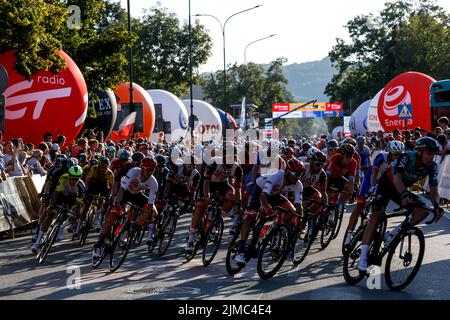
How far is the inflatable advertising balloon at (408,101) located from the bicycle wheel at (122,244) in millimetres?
24582

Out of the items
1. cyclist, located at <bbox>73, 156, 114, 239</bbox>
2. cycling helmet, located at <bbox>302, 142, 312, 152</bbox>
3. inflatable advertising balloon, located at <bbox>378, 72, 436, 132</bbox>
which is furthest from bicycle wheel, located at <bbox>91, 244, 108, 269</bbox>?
inflatable advertising balloon, located at <bbox>378, 72, 436, 132</bbox>

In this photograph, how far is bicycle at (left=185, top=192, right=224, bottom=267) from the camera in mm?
12211

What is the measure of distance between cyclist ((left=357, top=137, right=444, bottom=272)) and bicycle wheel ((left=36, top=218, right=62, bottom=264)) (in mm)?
5312

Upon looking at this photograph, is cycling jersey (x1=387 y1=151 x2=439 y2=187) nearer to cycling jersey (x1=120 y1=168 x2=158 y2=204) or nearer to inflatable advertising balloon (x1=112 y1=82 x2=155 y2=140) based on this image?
cycling jersey (x1=120 y1=168 x2=158 y2=204)

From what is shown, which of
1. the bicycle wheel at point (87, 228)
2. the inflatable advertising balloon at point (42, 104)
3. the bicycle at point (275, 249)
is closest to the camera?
the bicycle at point (275, 249)

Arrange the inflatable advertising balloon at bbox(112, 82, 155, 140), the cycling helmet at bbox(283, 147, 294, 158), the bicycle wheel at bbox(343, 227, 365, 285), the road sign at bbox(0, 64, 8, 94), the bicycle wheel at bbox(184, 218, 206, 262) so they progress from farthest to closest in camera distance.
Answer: the inflatable advertising balloon at bbox(112, 82, 155, 140) < the cycling helmet at bbox(283, 147, 294, 158) < the road sign at bbox(0, 64, 8, 94) < the bicycle wheel at bbox(184, 218, 206, 262) < the bicycle wheel at bbox(343, 227, 365, 285)

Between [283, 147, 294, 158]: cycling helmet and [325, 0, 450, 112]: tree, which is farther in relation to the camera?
[325, 0, 450, 112]: tree

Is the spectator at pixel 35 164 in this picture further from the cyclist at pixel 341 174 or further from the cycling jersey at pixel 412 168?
the cycling jersey at pixel 412 168

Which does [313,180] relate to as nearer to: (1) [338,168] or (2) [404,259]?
(1) [338,168]

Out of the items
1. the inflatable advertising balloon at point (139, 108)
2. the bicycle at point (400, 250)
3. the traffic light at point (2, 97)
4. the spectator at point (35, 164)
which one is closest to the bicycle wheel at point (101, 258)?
the traffic light at point (2, 97)

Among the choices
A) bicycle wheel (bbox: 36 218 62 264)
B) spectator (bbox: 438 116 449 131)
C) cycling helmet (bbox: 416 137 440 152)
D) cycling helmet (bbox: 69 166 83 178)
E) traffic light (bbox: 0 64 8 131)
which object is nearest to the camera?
cycling helmet (bbox: 416 137 440 152)

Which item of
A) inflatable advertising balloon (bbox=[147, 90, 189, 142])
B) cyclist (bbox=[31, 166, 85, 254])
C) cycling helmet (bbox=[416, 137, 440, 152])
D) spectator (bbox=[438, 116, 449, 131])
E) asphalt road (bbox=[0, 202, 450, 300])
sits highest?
inflatable advertising balloon (bbox=[147, 90, 189, 142])

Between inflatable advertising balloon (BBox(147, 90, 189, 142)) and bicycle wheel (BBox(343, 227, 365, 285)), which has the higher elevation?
inflatable advertising balloon (BBox(147, 90, 189, 142))

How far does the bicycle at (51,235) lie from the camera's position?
12.8 m
